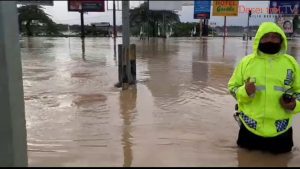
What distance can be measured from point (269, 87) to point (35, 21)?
43.1m

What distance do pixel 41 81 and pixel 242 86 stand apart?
6.39 m

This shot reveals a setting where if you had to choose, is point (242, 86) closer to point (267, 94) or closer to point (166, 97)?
point (267, 94)

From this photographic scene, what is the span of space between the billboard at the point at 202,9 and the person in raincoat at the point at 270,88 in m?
38.8

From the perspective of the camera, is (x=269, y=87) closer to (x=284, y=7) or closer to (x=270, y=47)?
(x=270, y=47)

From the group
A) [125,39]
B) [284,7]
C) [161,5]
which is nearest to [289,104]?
[125,39]

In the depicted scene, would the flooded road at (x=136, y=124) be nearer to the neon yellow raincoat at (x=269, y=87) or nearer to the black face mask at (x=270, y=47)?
the neon yellow raincoat at (x=269, y=87)

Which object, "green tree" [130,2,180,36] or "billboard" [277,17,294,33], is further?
"green tree" [130,2,180,36]

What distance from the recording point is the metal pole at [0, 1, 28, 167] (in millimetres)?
2816

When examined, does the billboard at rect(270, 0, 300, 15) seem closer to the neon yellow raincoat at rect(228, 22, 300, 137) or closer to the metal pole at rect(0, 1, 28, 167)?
the neon yellow raincoat at rect(228, 22, 300, 137)

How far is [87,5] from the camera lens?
4266cm

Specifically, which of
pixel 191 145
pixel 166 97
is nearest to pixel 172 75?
pixel 166 97

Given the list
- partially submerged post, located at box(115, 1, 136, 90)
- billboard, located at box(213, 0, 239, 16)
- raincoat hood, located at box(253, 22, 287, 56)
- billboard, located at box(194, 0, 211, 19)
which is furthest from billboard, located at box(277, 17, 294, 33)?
raincoat hood, located at box(253, 22, 287, 56)

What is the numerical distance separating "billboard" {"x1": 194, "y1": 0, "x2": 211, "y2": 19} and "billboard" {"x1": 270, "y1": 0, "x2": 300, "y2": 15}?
20.0 ft

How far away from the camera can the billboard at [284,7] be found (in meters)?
40.1
